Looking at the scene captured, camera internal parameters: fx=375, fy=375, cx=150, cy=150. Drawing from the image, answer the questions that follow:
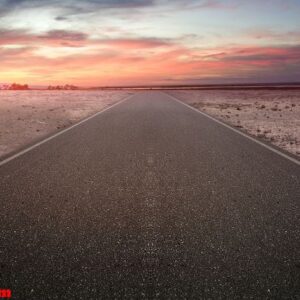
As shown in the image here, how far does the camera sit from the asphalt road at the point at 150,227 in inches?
123

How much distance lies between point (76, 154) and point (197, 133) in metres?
4.74

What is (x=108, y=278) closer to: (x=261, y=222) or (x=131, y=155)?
(x=261, y=222)

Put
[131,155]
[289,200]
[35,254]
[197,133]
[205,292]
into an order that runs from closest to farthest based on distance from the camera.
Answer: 1. [205,292]
2. [35,254]
3. [289,200]
4. [131,155]
5. [197,133]

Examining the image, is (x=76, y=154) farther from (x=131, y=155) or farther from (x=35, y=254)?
(x=35, y=254)

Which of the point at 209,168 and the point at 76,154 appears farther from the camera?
the point at 76,154

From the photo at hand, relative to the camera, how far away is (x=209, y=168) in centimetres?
708

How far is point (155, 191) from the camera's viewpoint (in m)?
5.62

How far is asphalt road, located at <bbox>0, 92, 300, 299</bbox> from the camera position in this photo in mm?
3121

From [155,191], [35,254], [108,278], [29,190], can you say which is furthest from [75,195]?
[108,278]

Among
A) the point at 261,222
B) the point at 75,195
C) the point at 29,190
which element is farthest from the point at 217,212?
the point at 29,190

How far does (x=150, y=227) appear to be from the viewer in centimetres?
427

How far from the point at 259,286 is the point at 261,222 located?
57.6 inches

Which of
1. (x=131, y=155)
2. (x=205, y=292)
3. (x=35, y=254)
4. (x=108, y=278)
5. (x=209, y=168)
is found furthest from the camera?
(x=131, y=155)

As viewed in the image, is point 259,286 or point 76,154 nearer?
point 259,286
